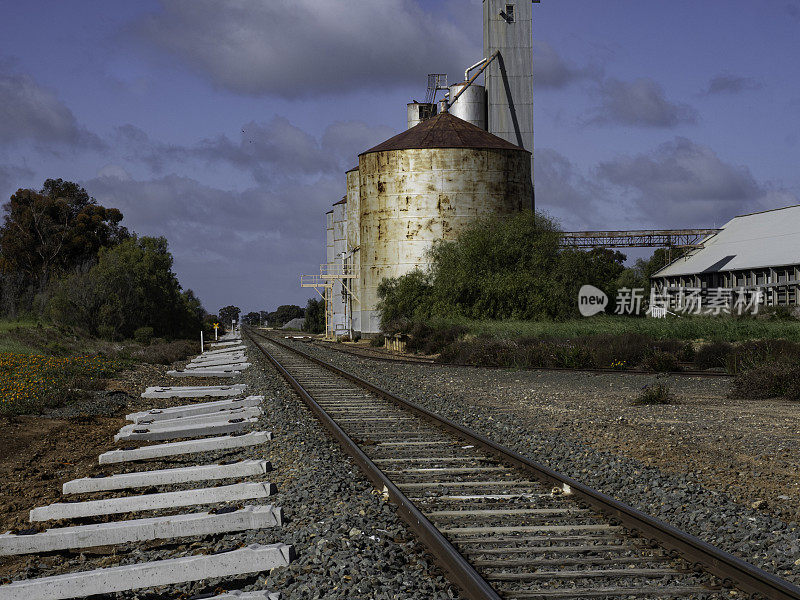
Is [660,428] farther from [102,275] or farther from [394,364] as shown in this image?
[102,275]

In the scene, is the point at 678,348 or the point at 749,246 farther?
the point at 749,246

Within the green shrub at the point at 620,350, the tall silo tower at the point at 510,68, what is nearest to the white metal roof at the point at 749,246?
the tall silo tower at the point at 510,68

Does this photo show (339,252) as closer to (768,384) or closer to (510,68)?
(510,68)

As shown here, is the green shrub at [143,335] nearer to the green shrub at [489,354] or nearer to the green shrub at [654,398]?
the green shrub at [489,354]

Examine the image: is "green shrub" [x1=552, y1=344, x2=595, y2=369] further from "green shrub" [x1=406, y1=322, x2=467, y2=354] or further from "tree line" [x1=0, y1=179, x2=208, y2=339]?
"tree line" [x1=0, y1=179, x2=208, y2=339]

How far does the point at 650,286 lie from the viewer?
7144cm

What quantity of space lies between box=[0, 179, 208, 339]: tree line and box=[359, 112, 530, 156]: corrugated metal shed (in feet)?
56.8

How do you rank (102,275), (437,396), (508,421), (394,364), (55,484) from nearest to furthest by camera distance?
(55,484) < (508,421) < (437,396) < (394,364) < (102,275)

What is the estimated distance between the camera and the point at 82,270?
51.6 metres

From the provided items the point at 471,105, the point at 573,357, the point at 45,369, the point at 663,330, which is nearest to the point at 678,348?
the point at 573,357

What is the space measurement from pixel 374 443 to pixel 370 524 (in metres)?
3.91

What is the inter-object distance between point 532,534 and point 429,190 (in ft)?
148

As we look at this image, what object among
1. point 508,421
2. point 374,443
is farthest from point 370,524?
point 508,421

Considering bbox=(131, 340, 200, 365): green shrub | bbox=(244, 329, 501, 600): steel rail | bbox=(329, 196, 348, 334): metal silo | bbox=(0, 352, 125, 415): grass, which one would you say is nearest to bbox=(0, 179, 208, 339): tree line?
bbox=(131, 340, 200, 365): green shrub
